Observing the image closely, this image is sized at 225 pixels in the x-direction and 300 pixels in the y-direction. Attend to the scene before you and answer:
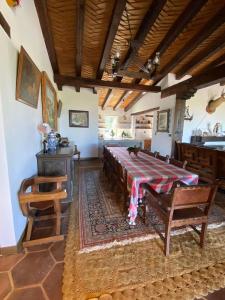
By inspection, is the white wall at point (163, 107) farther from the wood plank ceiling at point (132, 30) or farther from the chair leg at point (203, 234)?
the chair leg at point (203, 234)

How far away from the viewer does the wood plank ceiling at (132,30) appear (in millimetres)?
2260

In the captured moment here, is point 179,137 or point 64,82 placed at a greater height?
point 64,82

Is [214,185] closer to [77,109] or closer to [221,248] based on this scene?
[221,248]

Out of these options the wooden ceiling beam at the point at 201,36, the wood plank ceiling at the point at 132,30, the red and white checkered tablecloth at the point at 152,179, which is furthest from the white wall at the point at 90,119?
the red and white checkered tablecloth at the point at 152,179

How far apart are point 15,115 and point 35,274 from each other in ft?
4.96

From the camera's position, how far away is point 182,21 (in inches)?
98.8

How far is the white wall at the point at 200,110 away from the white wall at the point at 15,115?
455 centimetres

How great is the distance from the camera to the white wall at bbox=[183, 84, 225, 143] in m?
4.85

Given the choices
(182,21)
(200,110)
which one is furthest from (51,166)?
(200,110)

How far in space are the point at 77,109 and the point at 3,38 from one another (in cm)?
434

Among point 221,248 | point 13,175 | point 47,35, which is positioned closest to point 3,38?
point 13,175

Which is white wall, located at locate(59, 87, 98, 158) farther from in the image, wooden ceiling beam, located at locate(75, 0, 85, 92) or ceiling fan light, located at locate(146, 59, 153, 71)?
ceiling fan light, located at locate(146, 59, 153, 71)

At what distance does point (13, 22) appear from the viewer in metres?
1.53

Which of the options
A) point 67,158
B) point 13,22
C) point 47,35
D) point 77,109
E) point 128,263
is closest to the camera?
point 128,263
